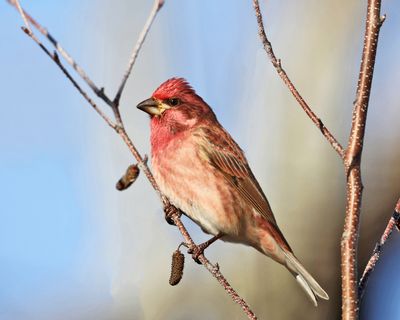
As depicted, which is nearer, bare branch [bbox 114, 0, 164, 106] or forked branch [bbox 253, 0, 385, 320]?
bare branch [bbox 114, 0, 164, 106]

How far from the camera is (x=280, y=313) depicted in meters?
8.29

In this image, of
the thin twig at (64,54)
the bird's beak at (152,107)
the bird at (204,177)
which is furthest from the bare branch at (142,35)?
the bird's beak at (152,107)

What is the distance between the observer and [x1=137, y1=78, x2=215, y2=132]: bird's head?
6.57 m

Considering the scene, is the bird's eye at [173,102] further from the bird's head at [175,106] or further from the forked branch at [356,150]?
the forked branch at [356,150]

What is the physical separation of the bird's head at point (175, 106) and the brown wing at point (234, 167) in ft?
0.54

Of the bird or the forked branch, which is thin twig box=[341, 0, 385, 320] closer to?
the forked branch

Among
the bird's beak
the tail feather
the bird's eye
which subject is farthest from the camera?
the bird's eye

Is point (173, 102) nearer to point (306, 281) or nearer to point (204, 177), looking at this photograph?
point (204, 177)

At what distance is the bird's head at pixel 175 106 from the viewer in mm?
6566

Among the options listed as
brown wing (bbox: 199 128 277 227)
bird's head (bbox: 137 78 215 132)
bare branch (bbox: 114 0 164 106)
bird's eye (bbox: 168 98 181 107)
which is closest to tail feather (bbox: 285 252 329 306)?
brown wing (bbox: 199 128 277 227)

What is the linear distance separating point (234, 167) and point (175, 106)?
27.0 inches

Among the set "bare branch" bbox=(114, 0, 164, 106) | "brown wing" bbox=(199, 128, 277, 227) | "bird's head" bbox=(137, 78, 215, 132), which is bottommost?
"brown wing" bbox=(199, 128, 277, 227)

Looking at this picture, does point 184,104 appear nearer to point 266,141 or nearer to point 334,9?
point 266,141

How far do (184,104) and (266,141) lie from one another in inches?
101
